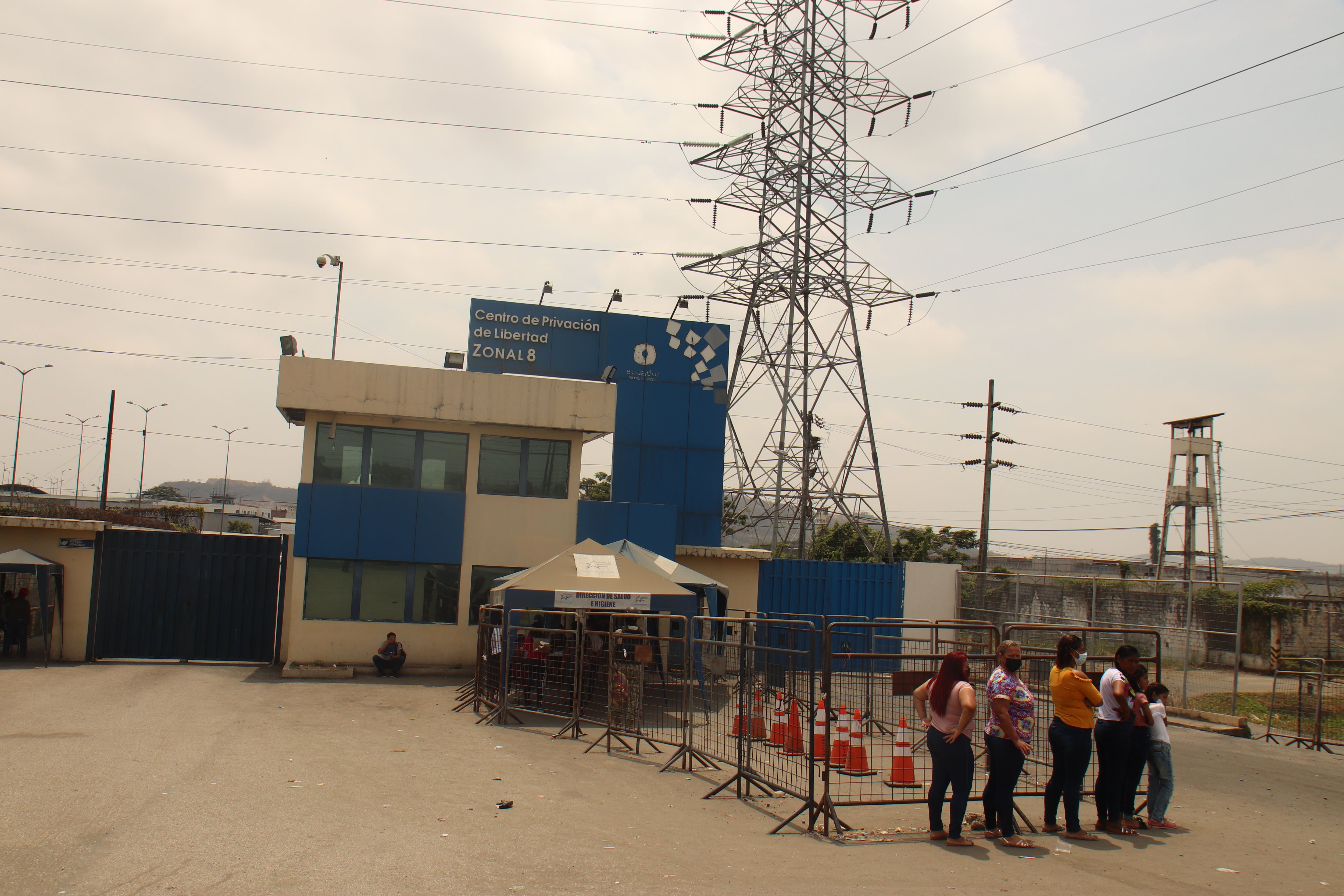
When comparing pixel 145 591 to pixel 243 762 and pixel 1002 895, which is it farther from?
pixel 1002 895

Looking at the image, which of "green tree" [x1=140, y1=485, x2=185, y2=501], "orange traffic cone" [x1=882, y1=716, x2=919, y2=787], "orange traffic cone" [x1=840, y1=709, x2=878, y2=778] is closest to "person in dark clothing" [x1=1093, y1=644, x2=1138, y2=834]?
"orange traffic cone" [x1=882, y1=716, x2=919, y2=787]

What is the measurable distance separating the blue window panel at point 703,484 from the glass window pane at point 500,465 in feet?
28.5

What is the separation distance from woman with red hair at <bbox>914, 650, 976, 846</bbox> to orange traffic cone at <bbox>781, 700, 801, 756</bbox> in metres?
1.57

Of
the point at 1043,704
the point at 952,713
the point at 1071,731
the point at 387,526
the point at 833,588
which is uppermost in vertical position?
the point at 387,526

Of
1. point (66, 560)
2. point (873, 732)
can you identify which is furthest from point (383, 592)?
point (873, 732)

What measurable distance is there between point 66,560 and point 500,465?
937cm

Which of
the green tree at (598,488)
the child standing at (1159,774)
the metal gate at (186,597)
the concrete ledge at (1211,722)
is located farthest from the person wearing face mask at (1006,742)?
the green tree at (598,488)

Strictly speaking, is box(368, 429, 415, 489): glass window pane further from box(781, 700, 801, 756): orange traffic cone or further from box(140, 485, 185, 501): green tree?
box(140, 485, 185, 501): green tree

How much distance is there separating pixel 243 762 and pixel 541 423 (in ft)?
36.3

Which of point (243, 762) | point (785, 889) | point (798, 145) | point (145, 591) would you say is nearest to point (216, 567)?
point (145, 591)

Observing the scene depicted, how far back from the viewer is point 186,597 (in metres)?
20.2

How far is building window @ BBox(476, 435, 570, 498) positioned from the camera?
20.4 meters

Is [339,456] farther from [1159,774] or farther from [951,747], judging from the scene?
[1159,774]

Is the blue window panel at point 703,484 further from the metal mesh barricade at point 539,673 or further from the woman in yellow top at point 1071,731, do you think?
the woman in yellow top at point 1071,731
